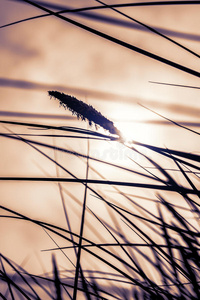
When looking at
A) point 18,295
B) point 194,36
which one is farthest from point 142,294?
point 194,36

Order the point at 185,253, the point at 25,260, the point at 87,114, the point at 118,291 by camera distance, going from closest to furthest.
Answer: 1. the point at 87,114
2. the point at 185,253
3. the point at 118,291
4. the point at 25,260

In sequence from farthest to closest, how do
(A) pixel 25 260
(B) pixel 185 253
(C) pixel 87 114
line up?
1. (A) pixel 25 260
2. (B) pixel 185 253
3. (C) pixel 87 114

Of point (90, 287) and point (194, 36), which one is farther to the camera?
point (90, 287)

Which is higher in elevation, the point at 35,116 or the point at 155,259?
the point at 35,116

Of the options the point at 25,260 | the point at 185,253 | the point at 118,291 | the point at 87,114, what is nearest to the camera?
the point at 87,114

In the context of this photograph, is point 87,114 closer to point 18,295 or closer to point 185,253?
point 185,253

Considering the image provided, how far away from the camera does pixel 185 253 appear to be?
307 mm

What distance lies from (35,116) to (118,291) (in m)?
0.41

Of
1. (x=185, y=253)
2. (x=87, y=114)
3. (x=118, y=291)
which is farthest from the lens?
(x=118, y=291)

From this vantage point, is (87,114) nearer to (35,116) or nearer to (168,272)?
(35,116)

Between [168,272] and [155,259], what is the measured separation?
0.03 m

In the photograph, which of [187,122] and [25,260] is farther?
[25,260]

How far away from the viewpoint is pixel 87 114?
7.0 inches

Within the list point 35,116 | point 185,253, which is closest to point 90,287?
point 185,253
